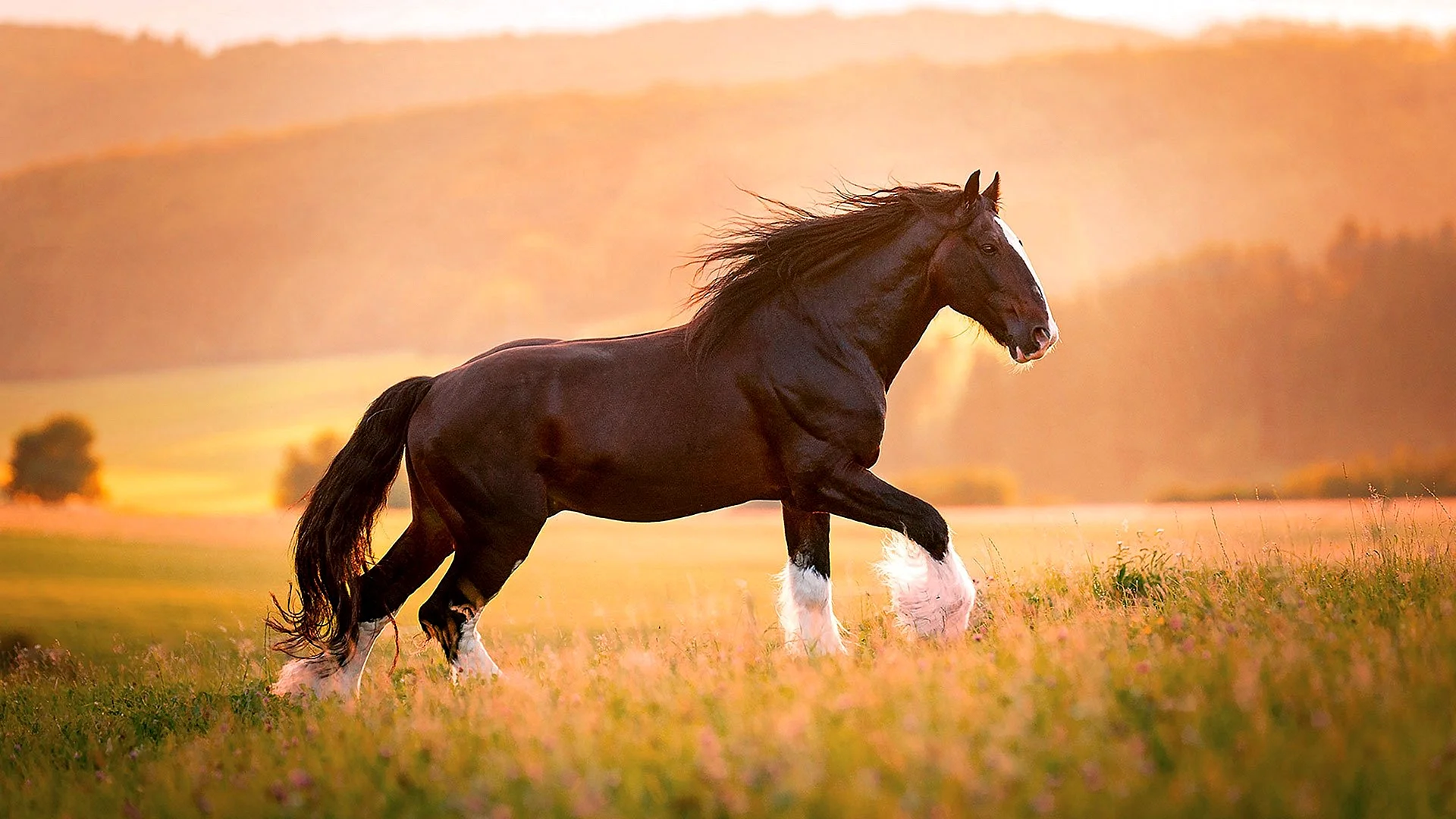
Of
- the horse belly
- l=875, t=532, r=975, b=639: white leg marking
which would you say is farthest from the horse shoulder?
l=875, t=532, r=975, b=639: white leg marking

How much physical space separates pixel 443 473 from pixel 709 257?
6.84 feet

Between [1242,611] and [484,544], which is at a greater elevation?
[484,544]

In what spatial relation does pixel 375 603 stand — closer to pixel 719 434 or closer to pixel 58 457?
pixel 719 434

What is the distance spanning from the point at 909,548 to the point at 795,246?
6.59 feet

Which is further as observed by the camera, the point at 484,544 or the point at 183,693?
the point at 183,693

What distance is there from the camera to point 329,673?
23.1 ft

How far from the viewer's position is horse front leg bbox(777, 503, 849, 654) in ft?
22.8

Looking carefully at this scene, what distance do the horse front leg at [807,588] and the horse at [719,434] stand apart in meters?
0.01

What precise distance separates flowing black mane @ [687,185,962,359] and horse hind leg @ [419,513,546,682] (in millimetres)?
1666

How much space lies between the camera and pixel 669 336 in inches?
285

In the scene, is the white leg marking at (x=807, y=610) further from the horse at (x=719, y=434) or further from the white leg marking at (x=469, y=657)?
the white leg marking at (x=469, y=657)

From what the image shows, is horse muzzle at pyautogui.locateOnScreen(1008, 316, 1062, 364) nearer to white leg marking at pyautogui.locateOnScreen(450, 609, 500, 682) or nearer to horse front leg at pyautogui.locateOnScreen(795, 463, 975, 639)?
horse front leg at pyautogui.locateOnScreen(795, 463, 975, 639)

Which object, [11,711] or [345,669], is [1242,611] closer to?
[345,669]

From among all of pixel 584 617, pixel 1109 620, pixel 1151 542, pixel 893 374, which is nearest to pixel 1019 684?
pixel 1109 620
